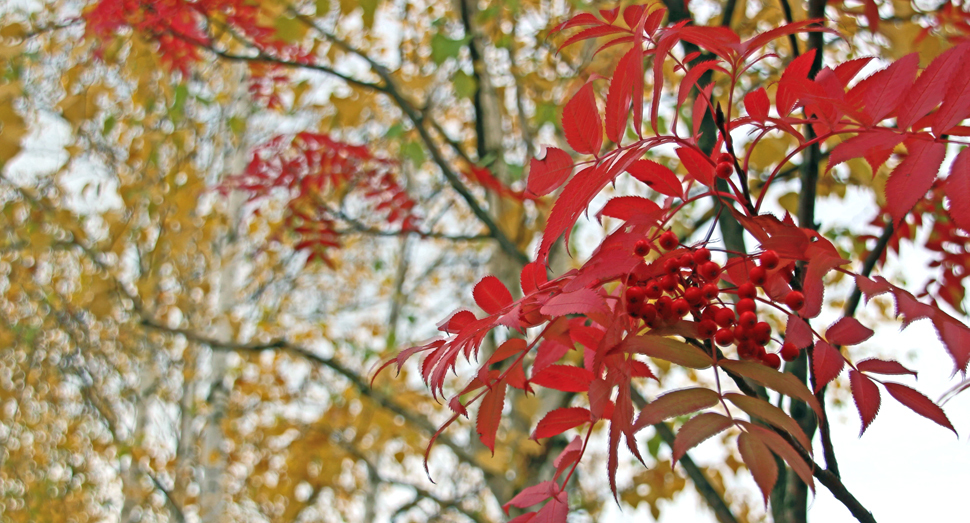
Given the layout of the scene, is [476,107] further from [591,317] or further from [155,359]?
[155,359]

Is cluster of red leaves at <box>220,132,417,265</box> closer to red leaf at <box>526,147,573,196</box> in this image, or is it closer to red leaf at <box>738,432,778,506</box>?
red leaf at <box>526,147,573,196</box>

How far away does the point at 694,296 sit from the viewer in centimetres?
50

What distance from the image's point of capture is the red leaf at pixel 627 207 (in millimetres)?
551

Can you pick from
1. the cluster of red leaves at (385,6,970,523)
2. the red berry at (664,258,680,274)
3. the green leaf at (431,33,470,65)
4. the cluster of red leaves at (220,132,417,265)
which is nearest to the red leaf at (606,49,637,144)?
the cluster of red leaves at (385,6,970,523)

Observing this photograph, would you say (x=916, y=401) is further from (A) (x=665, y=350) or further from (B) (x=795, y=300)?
(A) (x=665, y=350)

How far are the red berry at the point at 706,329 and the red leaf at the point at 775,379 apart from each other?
0.04 m

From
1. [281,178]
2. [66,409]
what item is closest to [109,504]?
[66,409]

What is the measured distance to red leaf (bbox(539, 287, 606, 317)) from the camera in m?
0.42

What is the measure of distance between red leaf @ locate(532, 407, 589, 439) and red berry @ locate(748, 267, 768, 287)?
Result: 19 cm

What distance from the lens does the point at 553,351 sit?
0.65 metres

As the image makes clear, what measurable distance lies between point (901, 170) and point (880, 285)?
8 cm

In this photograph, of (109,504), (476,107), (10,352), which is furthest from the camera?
(109,504)

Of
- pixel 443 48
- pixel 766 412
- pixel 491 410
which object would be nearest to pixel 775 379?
pixel 766 412

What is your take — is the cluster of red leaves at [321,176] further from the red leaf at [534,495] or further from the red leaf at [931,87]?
the red leaf at [931,87]
